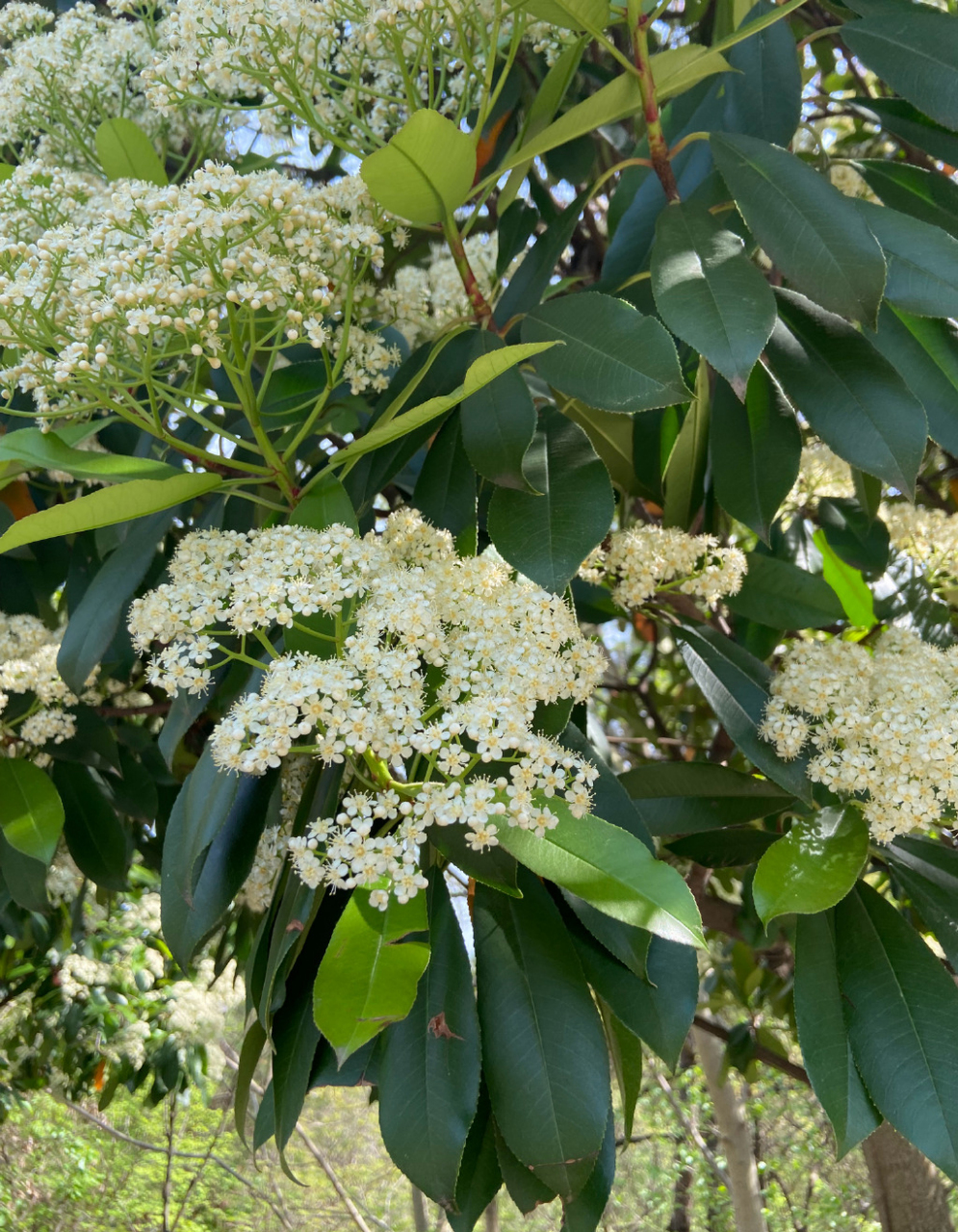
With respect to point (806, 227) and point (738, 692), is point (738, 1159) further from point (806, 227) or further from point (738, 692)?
point (806, 227)

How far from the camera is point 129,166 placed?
122 cm

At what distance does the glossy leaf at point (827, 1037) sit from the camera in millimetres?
924

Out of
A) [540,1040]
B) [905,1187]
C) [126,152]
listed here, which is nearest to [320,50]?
[126,152]

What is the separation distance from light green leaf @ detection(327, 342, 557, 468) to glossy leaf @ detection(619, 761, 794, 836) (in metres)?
0.50

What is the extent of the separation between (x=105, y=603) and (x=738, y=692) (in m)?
0.74

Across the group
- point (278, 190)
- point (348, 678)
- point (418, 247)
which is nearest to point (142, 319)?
point (278, 190)

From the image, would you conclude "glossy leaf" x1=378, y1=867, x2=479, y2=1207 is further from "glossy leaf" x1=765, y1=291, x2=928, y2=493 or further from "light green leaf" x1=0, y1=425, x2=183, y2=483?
"glossy leaf" x1=765, y1=291, x2=928, y2=493

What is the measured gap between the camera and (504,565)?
98cm

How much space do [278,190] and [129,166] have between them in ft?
1.26

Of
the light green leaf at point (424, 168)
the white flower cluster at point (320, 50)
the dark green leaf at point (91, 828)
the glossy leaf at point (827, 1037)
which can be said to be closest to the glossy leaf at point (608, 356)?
the light green leaf at point (424, 168)

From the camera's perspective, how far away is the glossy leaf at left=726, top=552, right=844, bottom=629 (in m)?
1.26

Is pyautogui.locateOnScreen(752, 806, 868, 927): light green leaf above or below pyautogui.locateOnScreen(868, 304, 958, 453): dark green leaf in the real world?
below

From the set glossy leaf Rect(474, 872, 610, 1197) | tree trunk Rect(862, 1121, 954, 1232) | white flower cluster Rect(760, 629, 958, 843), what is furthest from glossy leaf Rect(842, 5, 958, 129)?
tree trunk Rect(862, 1121, 954, 1232)

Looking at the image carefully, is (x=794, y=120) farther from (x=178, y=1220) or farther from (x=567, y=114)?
(x=178, y=1220)
